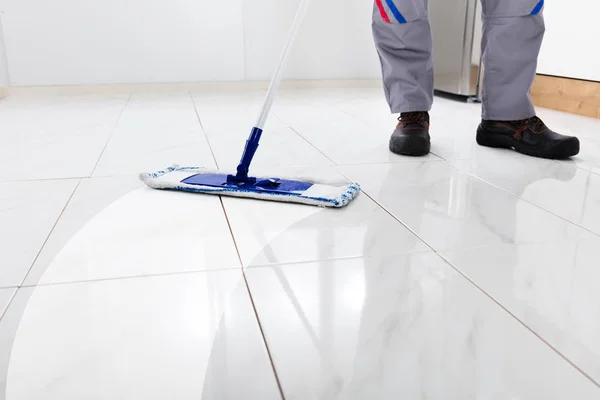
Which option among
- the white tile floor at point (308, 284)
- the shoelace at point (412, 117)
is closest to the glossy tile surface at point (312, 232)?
the white tile floor at point (308, 284)

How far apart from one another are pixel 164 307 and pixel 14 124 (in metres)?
1.71

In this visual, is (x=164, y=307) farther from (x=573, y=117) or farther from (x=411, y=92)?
(x=573, y=117)

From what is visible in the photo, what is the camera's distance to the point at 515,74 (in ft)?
5.06

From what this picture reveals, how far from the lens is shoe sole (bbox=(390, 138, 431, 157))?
1528mm

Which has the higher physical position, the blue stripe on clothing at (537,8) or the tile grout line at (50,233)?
the blue stripe on clothing at (537,8)

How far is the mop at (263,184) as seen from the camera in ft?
3.60

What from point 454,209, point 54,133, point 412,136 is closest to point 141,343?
point 454,209

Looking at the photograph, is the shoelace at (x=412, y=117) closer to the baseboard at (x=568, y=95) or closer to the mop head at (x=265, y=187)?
the mop head at (x=265, y=187)

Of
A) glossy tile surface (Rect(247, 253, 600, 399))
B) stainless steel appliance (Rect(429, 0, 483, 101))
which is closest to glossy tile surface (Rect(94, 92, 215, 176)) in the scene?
glossy tile surface (Rect(247, 253, 600, 399))

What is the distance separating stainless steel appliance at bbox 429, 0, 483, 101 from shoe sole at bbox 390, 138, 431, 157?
1.33 m

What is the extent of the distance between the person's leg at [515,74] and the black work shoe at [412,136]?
0.19 meters

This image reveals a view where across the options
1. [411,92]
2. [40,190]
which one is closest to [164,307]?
[40,190]

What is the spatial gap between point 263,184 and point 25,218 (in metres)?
0.44

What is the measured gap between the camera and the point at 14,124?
6.96 feet
